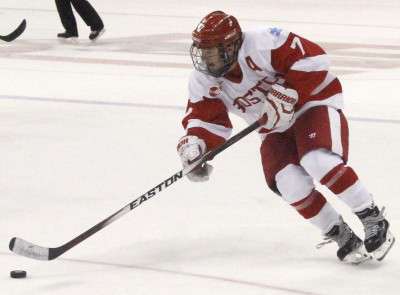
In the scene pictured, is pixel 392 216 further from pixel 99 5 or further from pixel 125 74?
pixel 99 5

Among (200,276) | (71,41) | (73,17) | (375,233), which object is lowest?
(71,41)

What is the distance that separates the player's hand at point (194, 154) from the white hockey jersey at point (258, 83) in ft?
0.11

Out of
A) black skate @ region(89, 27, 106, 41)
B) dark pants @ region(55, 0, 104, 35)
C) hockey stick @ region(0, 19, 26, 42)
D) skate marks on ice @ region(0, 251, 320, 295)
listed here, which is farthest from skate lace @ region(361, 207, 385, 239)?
black skate @ region(89, 27, 106, 41)

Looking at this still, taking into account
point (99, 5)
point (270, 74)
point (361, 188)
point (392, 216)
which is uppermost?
point (270, 74)

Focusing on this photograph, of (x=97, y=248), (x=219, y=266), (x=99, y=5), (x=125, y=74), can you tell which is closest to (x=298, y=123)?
(x=219, y=266)

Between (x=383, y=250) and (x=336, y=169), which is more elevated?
(x=336, y=169)

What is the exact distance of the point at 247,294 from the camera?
3480mm

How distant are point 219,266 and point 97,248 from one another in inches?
17.9

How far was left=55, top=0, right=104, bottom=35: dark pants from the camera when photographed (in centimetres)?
995

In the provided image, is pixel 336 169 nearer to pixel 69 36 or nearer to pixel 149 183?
pixel 149 183

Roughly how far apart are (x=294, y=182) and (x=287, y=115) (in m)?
0.22

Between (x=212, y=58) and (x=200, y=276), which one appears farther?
(x=212, y=58)

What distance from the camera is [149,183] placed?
514 cm

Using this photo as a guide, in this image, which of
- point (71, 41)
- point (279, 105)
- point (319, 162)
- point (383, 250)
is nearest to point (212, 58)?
point (279, 105)
